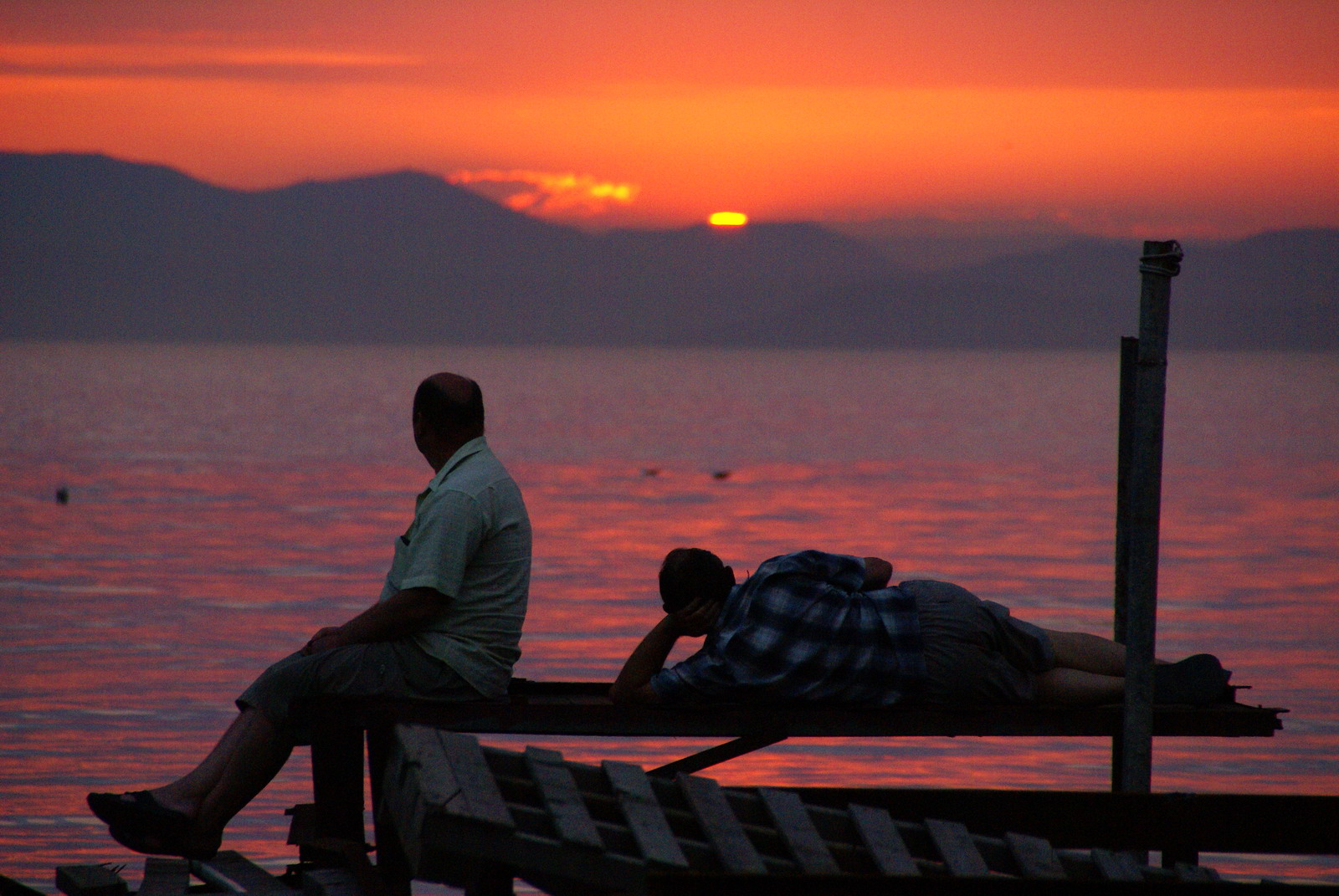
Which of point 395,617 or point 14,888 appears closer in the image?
point 395,617

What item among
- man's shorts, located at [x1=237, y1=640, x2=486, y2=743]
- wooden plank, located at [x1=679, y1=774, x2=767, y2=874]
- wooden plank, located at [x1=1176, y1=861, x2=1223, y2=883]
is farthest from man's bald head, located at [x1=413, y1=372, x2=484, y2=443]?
wooden plank, located at [x1=1176, y1=861, x2=1223, y2=883]

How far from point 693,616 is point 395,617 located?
3.56ft

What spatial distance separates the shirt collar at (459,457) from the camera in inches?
248

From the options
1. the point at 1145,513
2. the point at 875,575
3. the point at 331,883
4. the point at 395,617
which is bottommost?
the point at 331,883

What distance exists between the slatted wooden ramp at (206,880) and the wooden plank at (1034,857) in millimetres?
2297

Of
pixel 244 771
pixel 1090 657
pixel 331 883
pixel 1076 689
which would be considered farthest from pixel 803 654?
pixel 244 771

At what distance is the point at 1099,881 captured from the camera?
469 centimetres

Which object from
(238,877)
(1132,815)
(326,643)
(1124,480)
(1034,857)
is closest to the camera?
(1034,857)

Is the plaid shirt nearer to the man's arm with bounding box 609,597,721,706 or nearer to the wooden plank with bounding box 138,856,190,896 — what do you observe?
the man's arm with bounding box 609,597,721,706

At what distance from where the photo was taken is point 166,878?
659 centimetres

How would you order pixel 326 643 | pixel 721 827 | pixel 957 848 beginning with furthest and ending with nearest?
1. pixel 326 643
2. pixel 957 848
3. pixel 721 827

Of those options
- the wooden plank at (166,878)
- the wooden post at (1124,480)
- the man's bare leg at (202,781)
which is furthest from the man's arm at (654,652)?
the wooden post at (1124,480)

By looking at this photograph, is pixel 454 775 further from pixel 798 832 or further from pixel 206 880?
pixel 206 880

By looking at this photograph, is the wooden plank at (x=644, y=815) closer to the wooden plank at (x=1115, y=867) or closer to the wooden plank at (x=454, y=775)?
the wooden plank at (x=454, y=775)
